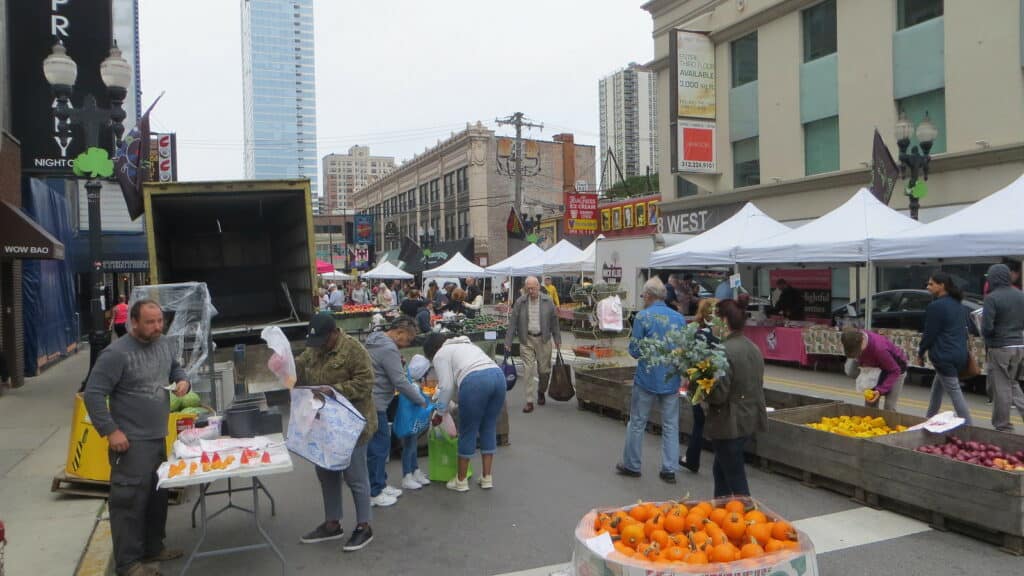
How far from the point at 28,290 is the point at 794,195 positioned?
19.9m

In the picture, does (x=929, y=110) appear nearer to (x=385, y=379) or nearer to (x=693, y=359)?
(x=693, y=359)

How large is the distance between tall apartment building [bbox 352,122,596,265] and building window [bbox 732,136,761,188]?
25.4 meters

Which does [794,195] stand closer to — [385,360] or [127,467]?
[385,360]

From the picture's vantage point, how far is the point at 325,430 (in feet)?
17.0

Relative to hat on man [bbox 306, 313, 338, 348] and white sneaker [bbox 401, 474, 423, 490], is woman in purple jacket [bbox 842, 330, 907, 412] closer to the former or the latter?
white sneaker [bbox 401, 474, 423, 490]

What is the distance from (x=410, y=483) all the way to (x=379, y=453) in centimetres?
89

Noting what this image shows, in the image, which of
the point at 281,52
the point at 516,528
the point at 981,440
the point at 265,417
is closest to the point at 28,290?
the point at 265,417

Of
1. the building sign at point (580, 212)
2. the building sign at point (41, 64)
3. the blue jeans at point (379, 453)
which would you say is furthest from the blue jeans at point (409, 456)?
the building sign at point (580, 212)

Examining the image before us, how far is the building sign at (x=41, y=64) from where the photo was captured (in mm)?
13367

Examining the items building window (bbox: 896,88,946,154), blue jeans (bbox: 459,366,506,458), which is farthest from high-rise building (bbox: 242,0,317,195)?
blue jeans (bbox: 459,366,506,458)

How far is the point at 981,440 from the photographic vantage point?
6457mm

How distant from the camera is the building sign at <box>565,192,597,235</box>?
109 feet

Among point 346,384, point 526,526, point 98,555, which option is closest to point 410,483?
point 526,526

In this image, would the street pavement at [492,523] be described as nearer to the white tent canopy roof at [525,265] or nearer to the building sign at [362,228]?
the white tent canopy roof at [525,265]
